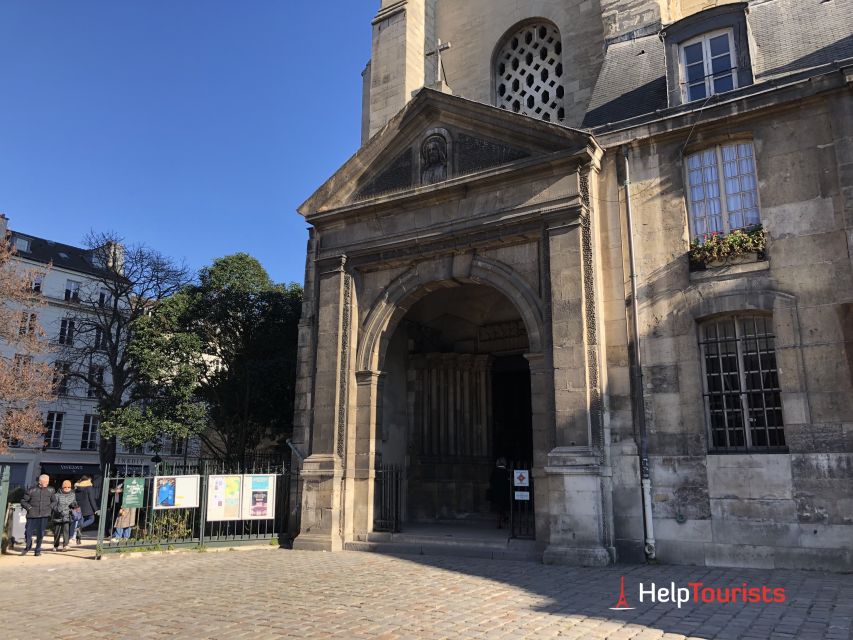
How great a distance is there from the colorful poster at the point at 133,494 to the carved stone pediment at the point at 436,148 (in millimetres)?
6629

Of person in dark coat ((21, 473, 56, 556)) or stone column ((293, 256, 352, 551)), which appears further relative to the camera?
stone column ((293, 256, 352, 551))

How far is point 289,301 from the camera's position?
22.2 m

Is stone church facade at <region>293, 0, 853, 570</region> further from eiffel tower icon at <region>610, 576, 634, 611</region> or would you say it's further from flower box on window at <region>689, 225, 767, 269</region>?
eiffel tower icon at <region>610, 576, 634, 611</region>

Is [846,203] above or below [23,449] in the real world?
above

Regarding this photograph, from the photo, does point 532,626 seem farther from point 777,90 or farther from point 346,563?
point 777,90

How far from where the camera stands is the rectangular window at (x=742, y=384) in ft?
33.2

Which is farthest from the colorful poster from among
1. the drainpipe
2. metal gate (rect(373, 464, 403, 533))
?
→ the drainpipe

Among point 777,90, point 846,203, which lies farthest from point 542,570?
point 777,90

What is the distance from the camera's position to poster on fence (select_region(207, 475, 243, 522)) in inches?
508

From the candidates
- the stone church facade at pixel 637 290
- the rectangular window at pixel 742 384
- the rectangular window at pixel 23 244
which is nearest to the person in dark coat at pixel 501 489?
the stone church facade at pixel 637 290

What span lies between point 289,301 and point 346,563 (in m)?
12.5

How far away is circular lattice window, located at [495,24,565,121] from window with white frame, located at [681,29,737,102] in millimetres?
5444

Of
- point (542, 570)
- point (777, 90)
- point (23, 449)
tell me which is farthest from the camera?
point (23, 449)

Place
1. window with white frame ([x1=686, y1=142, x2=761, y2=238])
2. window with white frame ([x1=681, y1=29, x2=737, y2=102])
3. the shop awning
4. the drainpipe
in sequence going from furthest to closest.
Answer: the shop awning → window with white frame ([x1=681, y1=29, x2=737, y2=102]) → window with white frame ([x1=686, y1=142, x2=761, y2=238]) → the drainpipe
